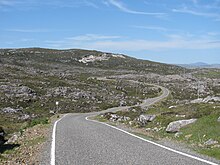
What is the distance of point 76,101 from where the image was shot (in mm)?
86500

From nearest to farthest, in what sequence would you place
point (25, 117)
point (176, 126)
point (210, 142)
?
point (210, 142)
point (176, 126)
point (25, 117)

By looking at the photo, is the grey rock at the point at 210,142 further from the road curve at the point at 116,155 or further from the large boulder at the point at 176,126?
the large boulder at the point at 176,126

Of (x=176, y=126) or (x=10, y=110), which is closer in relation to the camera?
(x=176, y=126)

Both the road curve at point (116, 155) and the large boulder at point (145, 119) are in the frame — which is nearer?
the road curve at point (116, 155)

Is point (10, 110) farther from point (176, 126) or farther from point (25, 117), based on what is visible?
point (176, 126)

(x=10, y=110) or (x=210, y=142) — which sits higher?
(x=210, y=142)

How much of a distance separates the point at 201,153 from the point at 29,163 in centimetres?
707

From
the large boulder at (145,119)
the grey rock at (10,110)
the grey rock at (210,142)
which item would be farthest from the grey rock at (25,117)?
the grey rock at (210,142)

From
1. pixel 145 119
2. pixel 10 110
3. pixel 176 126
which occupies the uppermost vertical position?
pixel 176 126

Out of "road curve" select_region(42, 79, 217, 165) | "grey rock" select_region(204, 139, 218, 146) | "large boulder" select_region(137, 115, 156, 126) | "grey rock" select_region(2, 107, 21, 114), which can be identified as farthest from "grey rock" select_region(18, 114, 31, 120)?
"grey rock" select_region(204, 139, 218, 146)

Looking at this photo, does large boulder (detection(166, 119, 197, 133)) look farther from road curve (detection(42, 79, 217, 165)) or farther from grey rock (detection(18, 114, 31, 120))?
grey rock (detection(18, 114, 31, 120))

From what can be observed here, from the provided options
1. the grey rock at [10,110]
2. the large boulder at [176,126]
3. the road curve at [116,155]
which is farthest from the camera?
the grey rock at [10,110]

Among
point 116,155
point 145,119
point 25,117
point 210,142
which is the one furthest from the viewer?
point 25,117

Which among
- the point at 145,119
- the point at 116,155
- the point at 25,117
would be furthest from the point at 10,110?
the point at 116,155
